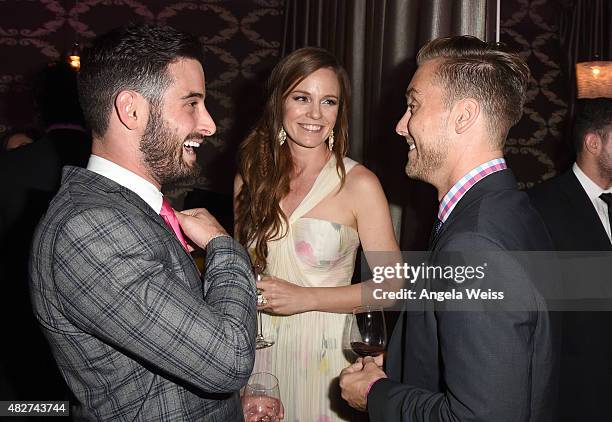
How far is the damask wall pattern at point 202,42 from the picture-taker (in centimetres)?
507

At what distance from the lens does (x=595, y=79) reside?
4609 mm

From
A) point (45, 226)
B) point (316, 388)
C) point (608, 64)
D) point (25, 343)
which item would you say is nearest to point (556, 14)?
point (608, 64)

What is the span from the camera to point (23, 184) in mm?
2521

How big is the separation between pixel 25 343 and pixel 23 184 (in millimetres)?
716

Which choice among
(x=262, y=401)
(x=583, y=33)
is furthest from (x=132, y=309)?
(x=583, y=33)

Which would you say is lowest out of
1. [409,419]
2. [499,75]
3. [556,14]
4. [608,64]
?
[409,419]

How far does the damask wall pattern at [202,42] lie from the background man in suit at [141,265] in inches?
148

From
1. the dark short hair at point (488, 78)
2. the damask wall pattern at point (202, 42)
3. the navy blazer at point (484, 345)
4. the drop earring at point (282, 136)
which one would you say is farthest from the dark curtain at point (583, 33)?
the navy blazer at point (484, 345)

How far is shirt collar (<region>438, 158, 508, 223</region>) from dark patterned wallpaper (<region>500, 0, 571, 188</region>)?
14.7 ft

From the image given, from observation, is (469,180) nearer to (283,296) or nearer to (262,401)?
(262,401)

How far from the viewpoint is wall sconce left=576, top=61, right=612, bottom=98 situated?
4.56m

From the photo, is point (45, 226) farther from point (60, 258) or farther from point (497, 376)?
point (497, 376)

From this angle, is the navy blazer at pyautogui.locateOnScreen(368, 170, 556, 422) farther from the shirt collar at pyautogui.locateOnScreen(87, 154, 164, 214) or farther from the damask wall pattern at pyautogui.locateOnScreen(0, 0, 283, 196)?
the damask wall pattern at pyautogui.locateOnScreen(0, 0, 283, 196)

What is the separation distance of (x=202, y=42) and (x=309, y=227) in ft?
10.3
